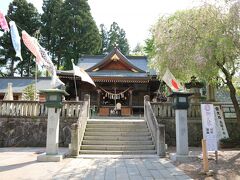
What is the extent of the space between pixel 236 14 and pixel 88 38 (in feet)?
98.2

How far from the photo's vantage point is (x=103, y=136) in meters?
11.9

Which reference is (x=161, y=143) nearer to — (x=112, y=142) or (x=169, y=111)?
(x=112, y=142)

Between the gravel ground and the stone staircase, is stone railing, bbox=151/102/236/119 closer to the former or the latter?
the stone staircase

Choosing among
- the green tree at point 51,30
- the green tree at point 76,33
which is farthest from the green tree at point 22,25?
the green tree at point 76,33

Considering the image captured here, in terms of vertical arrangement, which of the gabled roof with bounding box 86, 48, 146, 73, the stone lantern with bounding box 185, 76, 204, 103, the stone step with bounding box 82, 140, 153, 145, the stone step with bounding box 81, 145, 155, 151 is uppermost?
the gabled roof with bounding box 86, 48, 146, 73

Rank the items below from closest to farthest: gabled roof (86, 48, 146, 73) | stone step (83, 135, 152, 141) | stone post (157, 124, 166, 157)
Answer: stone post (157, 124, 166, 157)
stone step (83, 135, 152, 141)
gabled roof (86, 48, 146, 73)

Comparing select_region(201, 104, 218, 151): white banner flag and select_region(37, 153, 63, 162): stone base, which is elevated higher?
select_region(201, 104, 218, 151): white banner flag

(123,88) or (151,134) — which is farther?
(123,88)

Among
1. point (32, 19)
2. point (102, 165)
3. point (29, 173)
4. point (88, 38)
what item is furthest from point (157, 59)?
point (32, 19)

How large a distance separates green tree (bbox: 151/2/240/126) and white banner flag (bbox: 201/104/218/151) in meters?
2.32

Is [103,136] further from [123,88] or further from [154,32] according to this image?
[123,88]

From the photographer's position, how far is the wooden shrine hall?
794 inches

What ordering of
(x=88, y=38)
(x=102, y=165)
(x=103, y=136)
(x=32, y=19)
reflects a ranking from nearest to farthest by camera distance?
1. (x=102, y=165)
2. (x=103, y=136)
3. (x=88, y=38)
4. (x=32, y=19)

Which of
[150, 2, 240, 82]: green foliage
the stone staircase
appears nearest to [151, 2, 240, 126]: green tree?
[150, 2, 240, 82]: green foliage
